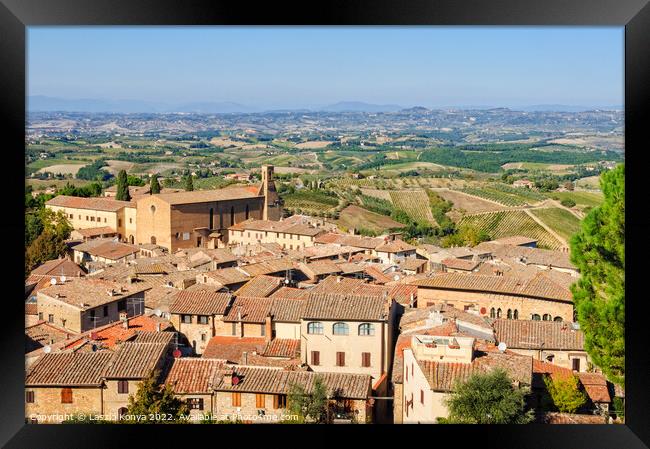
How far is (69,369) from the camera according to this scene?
641cm

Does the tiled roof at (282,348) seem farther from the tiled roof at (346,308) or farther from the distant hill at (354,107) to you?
the distant hill at (354,107)

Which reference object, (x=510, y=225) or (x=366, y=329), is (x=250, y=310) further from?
(x=510, y=225)

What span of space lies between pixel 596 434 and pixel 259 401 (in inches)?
138

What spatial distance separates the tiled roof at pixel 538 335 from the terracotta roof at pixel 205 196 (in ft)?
51.5

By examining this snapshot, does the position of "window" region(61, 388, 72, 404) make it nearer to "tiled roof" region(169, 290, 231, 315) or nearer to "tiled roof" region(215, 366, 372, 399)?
"tiled roof" region(215, 366, 372, 399)

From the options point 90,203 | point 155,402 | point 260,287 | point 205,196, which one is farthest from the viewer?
point 205,196

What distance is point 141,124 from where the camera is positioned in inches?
Result: 1860

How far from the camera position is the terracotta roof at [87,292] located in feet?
31.8

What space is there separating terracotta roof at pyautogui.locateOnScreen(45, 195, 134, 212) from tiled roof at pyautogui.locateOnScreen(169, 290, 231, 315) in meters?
14.9

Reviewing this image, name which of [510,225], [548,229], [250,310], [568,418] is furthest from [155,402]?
[510,225]

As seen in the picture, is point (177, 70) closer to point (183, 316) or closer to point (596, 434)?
point (183, 316)

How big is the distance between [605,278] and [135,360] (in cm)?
373

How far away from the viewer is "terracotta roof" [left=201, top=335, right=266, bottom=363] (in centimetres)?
804

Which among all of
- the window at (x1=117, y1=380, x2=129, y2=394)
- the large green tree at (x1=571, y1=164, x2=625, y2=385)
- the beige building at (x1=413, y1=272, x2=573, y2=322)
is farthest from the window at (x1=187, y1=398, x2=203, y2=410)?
the beige building at (x1=413, y1=272, x2=573, y2=322)
